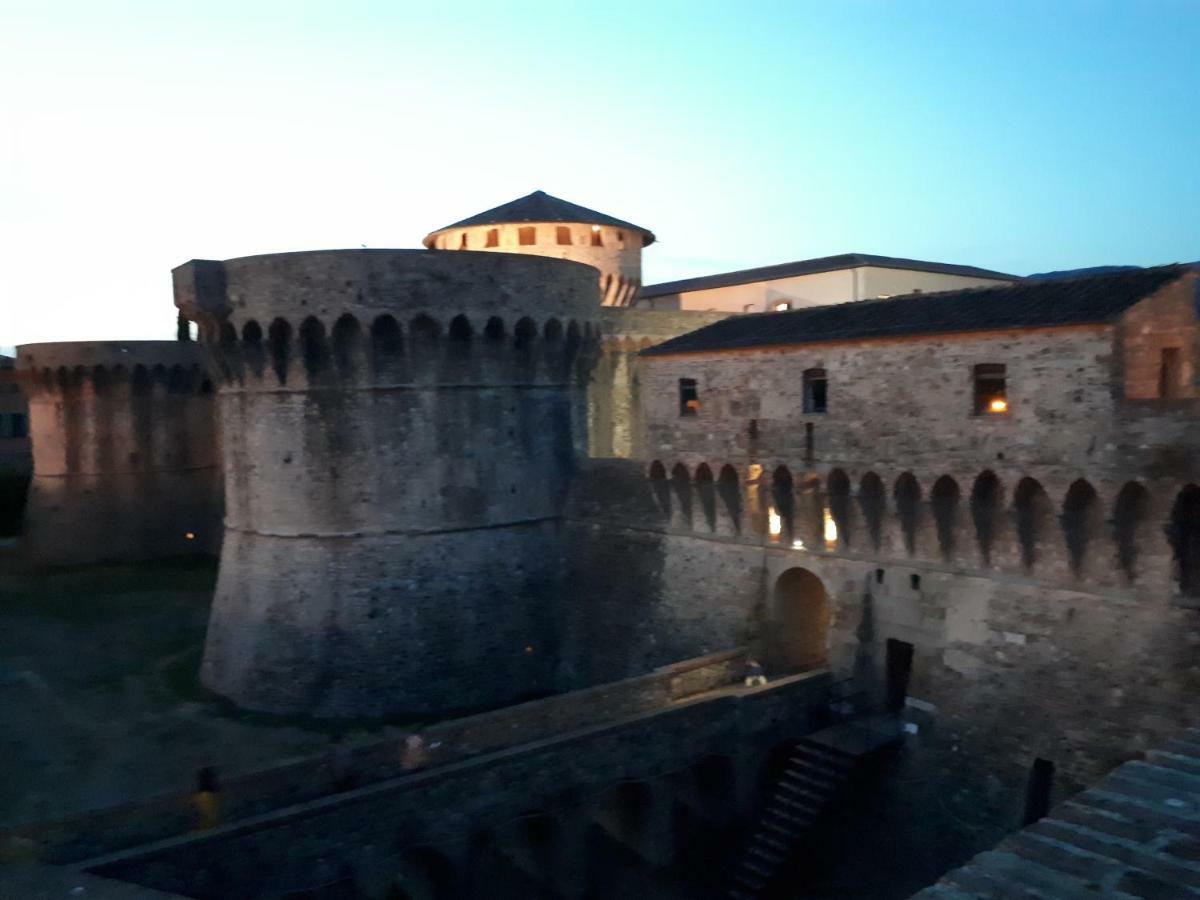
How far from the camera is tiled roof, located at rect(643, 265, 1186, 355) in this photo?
1583 cm

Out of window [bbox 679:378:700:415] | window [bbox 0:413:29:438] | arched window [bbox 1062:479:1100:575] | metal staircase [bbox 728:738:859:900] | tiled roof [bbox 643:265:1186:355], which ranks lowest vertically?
metal staircase [bbox 728:738:859:900]

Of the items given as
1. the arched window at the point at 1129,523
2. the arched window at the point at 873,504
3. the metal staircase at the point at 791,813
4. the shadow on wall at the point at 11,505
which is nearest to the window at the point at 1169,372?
the arched window at the point at 1129,523

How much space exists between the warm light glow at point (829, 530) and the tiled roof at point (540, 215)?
58.5 ft

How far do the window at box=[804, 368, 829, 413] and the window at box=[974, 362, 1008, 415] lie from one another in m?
3.21

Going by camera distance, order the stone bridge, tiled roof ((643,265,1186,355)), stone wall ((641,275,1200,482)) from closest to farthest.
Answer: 1. the stone bridge
2. stone wall ((641,275,1200,482))
3. tiled roof ((643,265,1186,355))

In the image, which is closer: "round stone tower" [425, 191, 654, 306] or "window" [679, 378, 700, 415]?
"window" [679, 378, 700, 415]

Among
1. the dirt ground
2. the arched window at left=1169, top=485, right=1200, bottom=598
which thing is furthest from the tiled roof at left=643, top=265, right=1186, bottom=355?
the dirt ground

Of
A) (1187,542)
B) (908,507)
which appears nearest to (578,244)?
(908,507)

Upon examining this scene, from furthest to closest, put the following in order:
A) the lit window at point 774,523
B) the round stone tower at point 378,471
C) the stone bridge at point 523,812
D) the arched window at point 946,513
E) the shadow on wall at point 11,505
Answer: the shadow on wall at point 11,505 < the round stone tower at point 378,471 < the lit window at point 774,523 < the arched window at point 946,513 < the stone bridge at point 523,812

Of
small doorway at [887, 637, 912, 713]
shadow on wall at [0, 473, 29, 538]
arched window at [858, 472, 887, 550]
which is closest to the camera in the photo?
arched window at [858, 472, 887, 550]

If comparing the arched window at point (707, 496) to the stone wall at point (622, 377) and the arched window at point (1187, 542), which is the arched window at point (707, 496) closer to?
the stone wall at point (622, 377)

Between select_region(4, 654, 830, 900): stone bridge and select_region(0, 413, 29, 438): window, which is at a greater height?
select_region(0, 413, 29, 438): window

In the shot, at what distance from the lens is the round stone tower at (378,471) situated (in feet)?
73.9

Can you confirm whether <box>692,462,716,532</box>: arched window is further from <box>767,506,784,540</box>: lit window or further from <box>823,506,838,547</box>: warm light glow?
<box>823,506,838,547</box>: warm light glow
